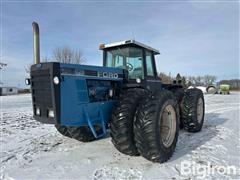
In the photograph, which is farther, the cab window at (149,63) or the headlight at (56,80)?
the cab window at (149,63)

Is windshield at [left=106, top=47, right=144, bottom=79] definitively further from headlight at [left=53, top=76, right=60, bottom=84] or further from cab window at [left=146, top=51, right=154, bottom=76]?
headlight at [left=53, top=76, right=60, bottom=84]

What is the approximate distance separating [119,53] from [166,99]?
5.91ft

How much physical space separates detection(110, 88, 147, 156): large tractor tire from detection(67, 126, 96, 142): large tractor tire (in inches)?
49.5

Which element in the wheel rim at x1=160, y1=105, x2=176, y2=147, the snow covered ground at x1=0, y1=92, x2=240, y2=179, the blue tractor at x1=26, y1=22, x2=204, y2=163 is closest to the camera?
the snow covered ground at x1=0, y1=92, x2=240, y2=179

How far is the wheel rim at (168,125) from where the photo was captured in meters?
4.43

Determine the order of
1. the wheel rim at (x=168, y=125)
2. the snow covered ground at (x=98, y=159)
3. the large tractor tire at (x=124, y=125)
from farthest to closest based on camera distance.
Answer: the wheel rim at (x=168, y=125) < the large tractor tire at (x=124, y=125) < the snow covered ground at (x=98, y=159)

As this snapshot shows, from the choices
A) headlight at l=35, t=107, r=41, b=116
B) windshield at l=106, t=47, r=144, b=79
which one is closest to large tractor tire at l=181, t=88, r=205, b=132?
windshield at l=106, t=47, r=144, b=79

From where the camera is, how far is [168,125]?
4.59 m

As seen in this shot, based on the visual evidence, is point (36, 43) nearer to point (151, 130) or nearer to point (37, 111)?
point (37, 111)

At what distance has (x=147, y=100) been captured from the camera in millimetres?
4000

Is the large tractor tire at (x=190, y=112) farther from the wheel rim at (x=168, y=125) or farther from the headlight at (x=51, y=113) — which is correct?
the headlight at (x=51, y=113)

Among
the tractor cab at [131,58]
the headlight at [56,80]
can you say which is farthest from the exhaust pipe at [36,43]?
the tractor cab at [131,58]

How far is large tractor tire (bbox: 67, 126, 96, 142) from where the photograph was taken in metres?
4.95

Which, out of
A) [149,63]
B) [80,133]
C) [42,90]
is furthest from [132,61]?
[42,90]
